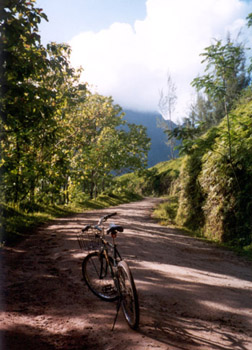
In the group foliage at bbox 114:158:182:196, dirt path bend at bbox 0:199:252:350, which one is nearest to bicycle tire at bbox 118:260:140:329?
dirt path bend at bbox 0:199:252:350

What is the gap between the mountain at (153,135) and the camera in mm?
116644

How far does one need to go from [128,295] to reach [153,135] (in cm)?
12303

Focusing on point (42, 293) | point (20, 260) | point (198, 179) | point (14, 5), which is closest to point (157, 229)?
point (198, 179)

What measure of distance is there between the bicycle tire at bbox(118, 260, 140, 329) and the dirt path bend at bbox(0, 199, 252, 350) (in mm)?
114

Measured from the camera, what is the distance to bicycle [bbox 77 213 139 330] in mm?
2887

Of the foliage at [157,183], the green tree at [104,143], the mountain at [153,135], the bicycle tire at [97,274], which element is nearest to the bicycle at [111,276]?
the bicycle tire at [97,274]

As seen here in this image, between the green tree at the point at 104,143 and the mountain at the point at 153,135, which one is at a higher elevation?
the mountain at the point at 153,135

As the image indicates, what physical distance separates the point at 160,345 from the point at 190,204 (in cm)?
804

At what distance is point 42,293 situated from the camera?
Result: 388 cm

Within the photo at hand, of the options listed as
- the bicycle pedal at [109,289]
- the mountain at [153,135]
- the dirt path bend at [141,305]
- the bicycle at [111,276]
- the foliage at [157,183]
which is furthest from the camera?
the mountain at [153,135]

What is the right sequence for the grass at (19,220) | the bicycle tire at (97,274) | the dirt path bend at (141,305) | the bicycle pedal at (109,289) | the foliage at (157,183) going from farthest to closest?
the foliage at (157,183)
the grass at (19,220)
the bicycle tire at (97,274)
the bicycle pedal at (109,289)
the dirt path bend at (141,305)

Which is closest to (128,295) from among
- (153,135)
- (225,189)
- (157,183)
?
(225,189)

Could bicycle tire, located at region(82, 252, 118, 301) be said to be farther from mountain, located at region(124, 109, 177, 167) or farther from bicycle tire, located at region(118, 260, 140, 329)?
mountain, located at region(124, 109, 177, 167)

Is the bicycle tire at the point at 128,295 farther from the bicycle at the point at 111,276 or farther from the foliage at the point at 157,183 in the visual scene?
the foliage at the point at 157,183
